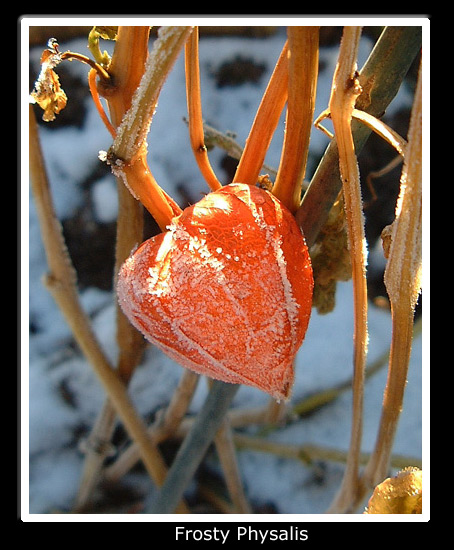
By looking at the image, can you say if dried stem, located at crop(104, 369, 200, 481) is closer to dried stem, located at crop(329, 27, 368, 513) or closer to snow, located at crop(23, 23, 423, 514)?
snow, located at crop(23, 23, 423, 514)

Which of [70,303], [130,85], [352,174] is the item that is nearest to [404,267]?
[352,174]

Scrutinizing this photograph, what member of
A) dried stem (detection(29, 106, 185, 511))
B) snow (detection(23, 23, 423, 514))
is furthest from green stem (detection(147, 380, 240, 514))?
snow (detection(23, 23, 423, 514))

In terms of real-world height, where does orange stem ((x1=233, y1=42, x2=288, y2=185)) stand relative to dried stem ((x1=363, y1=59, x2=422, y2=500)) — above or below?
above

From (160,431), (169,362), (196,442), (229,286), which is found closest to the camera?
(229,286)

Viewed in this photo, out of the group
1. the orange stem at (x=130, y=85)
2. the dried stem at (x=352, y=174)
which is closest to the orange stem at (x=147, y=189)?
the orange stem at (x=130, y=85)

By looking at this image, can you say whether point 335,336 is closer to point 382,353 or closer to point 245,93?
point 382,353

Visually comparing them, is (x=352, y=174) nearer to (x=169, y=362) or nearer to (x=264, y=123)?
(x=264, y=123)
